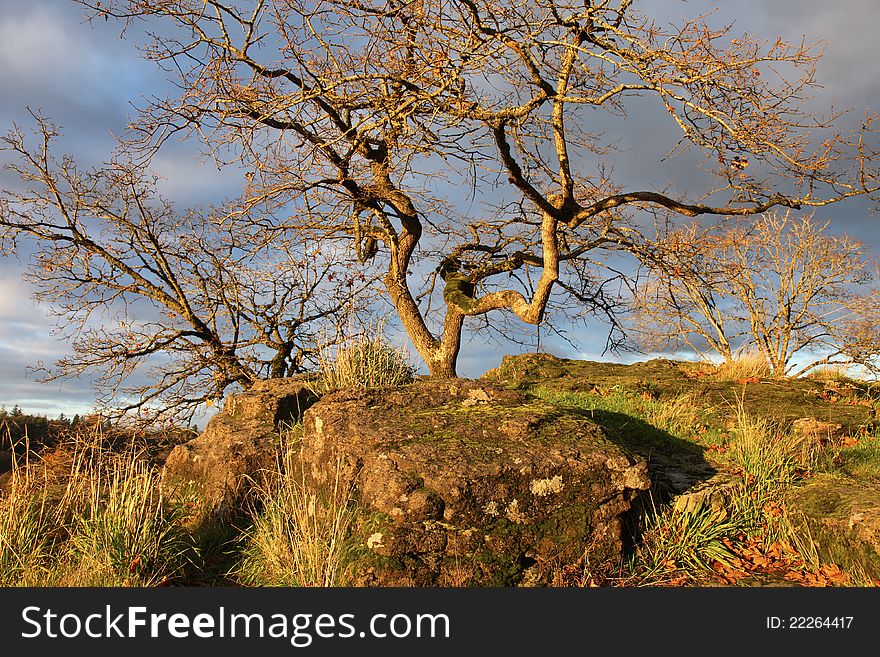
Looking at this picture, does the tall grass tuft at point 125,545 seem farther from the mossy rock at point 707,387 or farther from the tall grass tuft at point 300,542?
the mossy rock at point 707,387

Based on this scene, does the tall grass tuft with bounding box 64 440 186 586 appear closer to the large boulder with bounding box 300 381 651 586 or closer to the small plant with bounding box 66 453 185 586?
the small plant with bounding box 66 453 185 586

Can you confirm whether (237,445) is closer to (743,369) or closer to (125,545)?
(125,545)

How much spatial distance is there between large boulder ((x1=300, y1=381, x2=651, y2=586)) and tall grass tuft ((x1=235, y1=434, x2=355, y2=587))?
0.47ft

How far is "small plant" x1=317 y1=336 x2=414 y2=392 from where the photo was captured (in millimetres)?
8523

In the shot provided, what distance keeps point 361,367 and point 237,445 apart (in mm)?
2056

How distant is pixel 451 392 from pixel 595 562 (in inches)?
99.8

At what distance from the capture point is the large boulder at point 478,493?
4.81 metres

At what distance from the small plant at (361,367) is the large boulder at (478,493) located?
2406mm

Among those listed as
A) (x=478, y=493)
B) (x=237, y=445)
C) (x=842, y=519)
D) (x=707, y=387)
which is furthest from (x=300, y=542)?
(x=707, y=387)

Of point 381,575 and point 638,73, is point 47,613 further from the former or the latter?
point 638,73

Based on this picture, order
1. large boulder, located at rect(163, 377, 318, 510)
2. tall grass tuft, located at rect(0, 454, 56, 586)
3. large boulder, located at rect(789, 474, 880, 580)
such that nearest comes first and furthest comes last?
large boulder, located at rect(789, 474, 880, 580), tall grass tuft, located at rect(0, 454, 56, 586), large boulder, located at rect(163, 377, 318, 510)

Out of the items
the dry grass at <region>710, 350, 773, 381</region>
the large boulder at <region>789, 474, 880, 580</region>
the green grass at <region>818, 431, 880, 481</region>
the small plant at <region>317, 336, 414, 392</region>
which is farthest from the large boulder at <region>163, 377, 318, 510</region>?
the dry grass at <region>710, 350, 773, 381</region>

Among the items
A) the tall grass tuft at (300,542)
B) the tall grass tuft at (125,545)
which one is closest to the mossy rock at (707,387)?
the tall grass tuft at (300,542)

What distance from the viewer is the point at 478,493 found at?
5.01m
